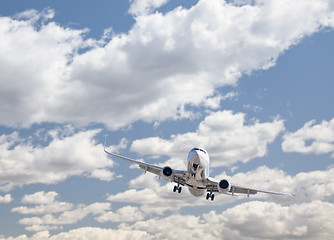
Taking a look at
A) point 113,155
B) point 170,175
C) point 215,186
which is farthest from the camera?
point 113,155

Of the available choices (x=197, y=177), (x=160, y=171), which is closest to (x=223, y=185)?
(x=197, y=177)

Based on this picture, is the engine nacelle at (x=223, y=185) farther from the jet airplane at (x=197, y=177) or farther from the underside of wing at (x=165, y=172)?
the underside of wing at (x=165, y=172)

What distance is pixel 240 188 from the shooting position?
70250 millimetres

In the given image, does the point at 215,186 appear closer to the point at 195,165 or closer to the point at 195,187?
the point at 195,187

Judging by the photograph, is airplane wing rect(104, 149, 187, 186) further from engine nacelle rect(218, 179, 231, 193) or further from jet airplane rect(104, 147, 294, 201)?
engine nacelle rect(218, 179, 231, 193)

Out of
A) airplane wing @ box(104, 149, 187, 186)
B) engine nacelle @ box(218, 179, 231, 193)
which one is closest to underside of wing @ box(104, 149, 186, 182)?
airplane wing @ box(104, 149, 187, 186)

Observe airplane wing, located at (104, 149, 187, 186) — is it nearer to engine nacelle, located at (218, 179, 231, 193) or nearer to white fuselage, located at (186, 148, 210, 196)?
white fuselage, located at (186, 148, 210, 196)

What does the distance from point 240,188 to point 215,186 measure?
5644mm

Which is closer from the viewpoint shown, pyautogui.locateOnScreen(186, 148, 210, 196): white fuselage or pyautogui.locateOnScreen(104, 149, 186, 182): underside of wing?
pyautogui.locateOnScreen(186, 148, 210, 196): white fuselage

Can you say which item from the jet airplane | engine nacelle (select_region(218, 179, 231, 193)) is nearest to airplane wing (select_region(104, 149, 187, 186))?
the jet airplane

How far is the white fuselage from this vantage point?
56.7 metres

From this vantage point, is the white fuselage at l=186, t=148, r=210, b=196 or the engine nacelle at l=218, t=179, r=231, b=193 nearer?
the white fuselage at l=186, t=148, r=210, b=196

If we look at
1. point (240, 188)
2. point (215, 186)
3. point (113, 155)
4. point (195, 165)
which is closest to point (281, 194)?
point (240, 188)

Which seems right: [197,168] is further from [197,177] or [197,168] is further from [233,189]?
[233,189]
